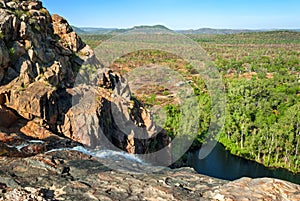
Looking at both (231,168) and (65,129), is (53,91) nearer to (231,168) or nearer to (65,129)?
(65,129)

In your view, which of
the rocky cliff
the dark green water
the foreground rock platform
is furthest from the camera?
the dark green water

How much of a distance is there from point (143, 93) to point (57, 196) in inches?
2108

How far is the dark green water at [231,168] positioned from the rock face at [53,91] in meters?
13.4

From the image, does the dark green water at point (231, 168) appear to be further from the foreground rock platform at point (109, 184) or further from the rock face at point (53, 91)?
the foreground rock platform at point (109, 184)

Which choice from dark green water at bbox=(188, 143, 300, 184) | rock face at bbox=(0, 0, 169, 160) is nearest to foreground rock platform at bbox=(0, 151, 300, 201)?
rock face at bbox=(0, 0, 169, 160)

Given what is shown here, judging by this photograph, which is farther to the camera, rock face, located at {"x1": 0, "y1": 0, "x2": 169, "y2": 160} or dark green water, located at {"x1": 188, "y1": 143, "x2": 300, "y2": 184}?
dark green water, located at {"x1": 188, "y1": 143, "x2": 300, "y2": 184}

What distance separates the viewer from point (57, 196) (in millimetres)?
6508

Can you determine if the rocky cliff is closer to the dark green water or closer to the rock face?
the rock face

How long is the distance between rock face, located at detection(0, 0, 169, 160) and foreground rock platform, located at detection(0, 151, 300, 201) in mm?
3430

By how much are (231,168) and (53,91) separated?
77.4ft

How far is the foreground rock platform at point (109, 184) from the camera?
6523 mm

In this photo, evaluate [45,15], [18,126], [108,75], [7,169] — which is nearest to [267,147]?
[108,75]

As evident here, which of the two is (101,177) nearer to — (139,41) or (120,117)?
(120,117)

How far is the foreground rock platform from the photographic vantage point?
6.52 meters
